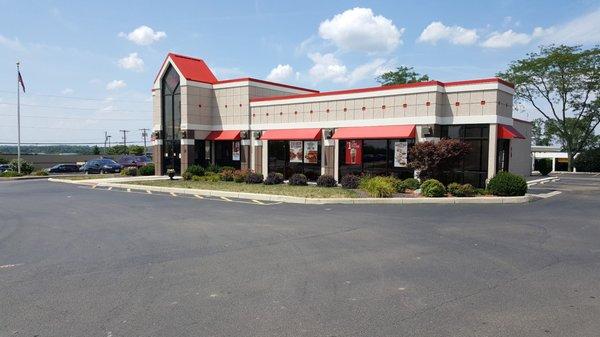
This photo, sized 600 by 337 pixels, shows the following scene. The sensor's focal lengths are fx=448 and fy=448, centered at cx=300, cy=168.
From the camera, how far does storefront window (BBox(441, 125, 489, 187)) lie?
67.0ft

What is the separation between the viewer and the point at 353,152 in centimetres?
2383

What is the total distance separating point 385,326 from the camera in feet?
15.9

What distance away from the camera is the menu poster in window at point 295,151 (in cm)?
2634

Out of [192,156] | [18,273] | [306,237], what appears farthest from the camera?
[192,156]

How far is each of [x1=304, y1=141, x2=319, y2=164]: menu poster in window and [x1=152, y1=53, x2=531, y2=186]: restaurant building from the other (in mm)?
57

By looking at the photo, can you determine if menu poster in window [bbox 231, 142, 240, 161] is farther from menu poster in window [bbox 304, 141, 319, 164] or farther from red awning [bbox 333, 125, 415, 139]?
red awning [bbox 333, 125, 415, 139]

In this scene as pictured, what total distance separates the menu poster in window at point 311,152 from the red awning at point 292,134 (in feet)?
2.11

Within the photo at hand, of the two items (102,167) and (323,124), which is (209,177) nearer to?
(323,124)

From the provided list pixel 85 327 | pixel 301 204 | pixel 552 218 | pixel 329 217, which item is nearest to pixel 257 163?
pixel 301 204

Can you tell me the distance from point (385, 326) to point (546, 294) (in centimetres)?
256

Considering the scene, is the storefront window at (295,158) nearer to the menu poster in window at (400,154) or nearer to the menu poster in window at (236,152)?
the menu poster in window at (236,152)

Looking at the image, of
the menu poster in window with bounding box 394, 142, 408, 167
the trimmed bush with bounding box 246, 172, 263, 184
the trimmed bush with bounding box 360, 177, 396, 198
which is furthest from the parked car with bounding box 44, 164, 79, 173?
the trimmed bush with bounding box 360, 177, 396, 198

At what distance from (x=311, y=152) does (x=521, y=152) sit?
1779cm

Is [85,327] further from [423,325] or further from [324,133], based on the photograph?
[324,133]
